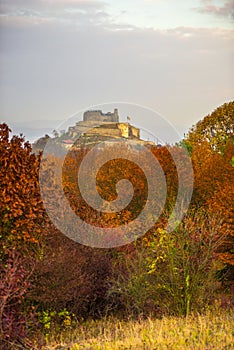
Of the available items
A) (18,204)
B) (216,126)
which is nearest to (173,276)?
(18,204)

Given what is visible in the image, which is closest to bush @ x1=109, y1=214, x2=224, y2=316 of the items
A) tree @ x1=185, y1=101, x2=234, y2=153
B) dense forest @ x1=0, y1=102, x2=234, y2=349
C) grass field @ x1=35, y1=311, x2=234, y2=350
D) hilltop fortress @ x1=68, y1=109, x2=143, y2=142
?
dense forest @ x1=0, y1=102, x2=234, y2=349

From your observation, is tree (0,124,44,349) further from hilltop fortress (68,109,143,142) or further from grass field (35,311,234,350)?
hilltop fortress (68,109,143,142)

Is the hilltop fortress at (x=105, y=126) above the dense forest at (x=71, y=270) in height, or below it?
above

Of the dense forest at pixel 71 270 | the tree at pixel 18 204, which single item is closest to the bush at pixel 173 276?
the dense forest at pixel 71 270

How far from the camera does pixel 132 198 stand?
27.0 metres

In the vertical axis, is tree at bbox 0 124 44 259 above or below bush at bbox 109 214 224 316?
above

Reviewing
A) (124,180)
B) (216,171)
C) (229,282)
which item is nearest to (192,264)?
(229,282)

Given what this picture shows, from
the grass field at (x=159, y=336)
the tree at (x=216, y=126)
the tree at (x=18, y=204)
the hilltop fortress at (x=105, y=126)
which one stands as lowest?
the grass field at (x=159, y=336)

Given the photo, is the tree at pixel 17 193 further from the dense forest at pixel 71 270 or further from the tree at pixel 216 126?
the tree at pixel 216 126

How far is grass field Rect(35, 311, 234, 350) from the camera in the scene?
35.6ft

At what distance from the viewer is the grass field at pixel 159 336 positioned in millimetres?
10836

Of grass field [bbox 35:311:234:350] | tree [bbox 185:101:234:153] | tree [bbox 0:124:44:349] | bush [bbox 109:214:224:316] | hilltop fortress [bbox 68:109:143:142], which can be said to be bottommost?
grass field [bbox 35:311:234:350]

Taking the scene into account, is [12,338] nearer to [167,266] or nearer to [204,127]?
[167,266]

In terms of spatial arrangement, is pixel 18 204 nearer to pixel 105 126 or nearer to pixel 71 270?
pixel 71 270
